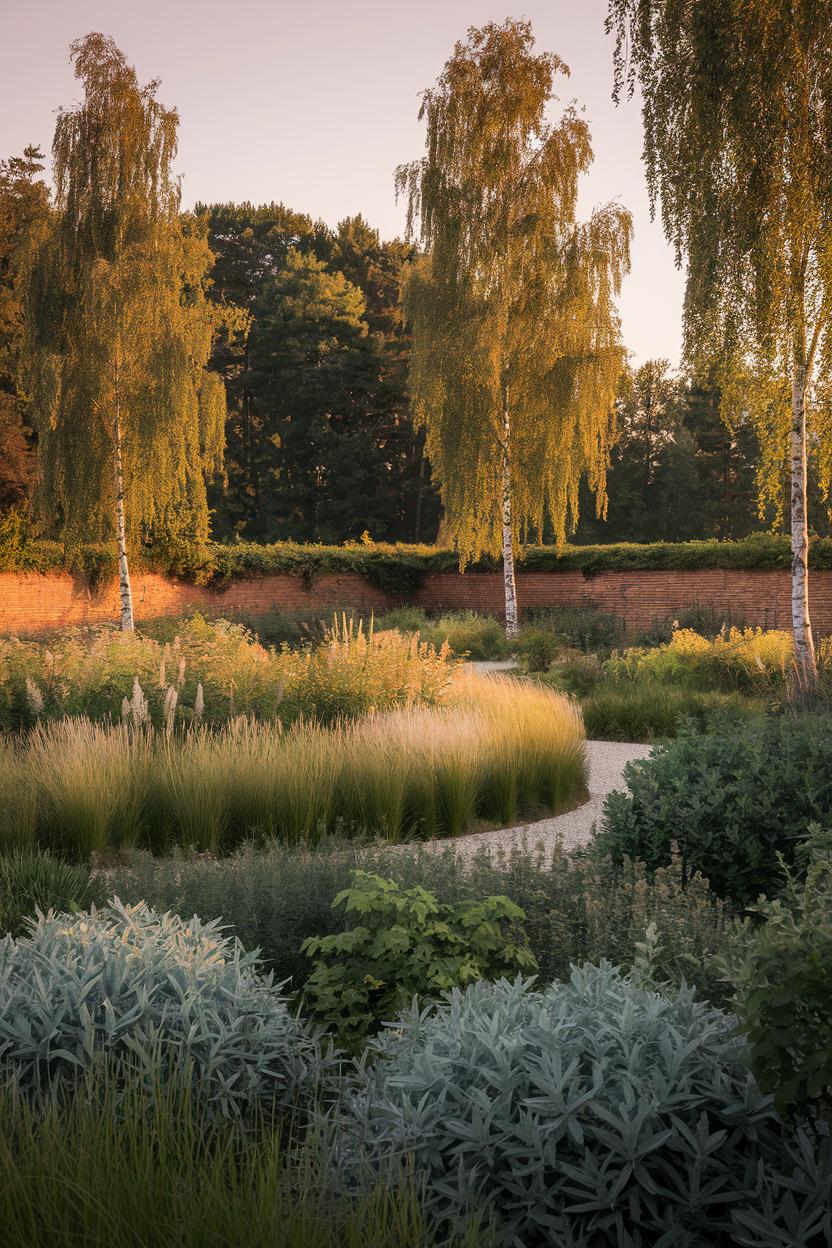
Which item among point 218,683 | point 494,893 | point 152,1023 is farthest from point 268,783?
point 152,1023

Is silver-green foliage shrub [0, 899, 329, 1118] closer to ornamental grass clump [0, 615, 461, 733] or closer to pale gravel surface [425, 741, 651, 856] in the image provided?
pale gravel surface [425, 741, 651, 856]

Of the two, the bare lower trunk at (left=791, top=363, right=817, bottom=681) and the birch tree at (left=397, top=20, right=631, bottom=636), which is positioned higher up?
the birch tree at (left=397, top=20, right=631, bottom=636)

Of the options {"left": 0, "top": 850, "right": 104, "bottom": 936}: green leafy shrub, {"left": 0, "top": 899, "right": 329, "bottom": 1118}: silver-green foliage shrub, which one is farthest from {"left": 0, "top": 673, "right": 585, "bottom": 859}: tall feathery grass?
{"left": 0, "top": 899, "right": 329, "bottom": 1118}: silver-green foliage shrub

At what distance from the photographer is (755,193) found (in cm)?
1187

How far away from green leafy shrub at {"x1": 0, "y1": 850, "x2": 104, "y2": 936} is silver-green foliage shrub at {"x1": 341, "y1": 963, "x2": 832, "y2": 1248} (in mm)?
2175

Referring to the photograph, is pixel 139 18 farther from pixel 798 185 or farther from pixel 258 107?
pixel 798 185

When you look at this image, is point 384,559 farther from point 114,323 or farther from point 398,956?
point 398,956

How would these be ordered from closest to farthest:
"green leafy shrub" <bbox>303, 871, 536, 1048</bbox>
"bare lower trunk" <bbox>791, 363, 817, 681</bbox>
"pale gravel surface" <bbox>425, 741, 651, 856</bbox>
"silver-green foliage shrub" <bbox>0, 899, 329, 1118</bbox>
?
"silver-green foliage shrub" <bbox>0, 899, 329, 1118</bbox> < "green leafy shrub" <bbox>303, 871, 536, 1048</bbox> < "pale gravel surface" <bbox>425, 741, 651, 856</bbox> < "bare lower trunk" <bbox>791, 363, 817, 681</bbox>

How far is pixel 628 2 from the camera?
41.8ft

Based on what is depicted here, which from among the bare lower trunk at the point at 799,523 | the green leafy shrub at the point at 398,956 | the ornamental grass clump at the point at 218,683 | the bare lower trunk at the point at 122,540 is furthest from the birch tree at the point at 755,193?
the bare lower trunk at the point at 122,540

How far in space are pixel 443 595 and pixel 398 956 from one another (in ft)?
80.6

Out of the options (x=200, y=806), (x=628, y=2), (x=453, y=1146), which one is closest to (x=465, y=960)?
(x=453, y=1146)

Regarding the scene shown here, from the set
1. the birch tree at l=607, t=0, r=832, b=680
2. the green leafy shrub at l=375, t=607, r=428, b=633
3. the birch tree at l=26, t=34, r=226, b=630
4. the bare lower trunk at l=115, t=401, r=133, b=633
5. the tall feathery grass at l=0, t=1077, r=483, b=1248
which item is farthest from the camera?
the green leafy shrub at l=375, t=607, r=428, b=633

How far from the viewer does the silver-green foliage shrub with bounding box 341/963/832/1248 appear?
2012 millimetres
